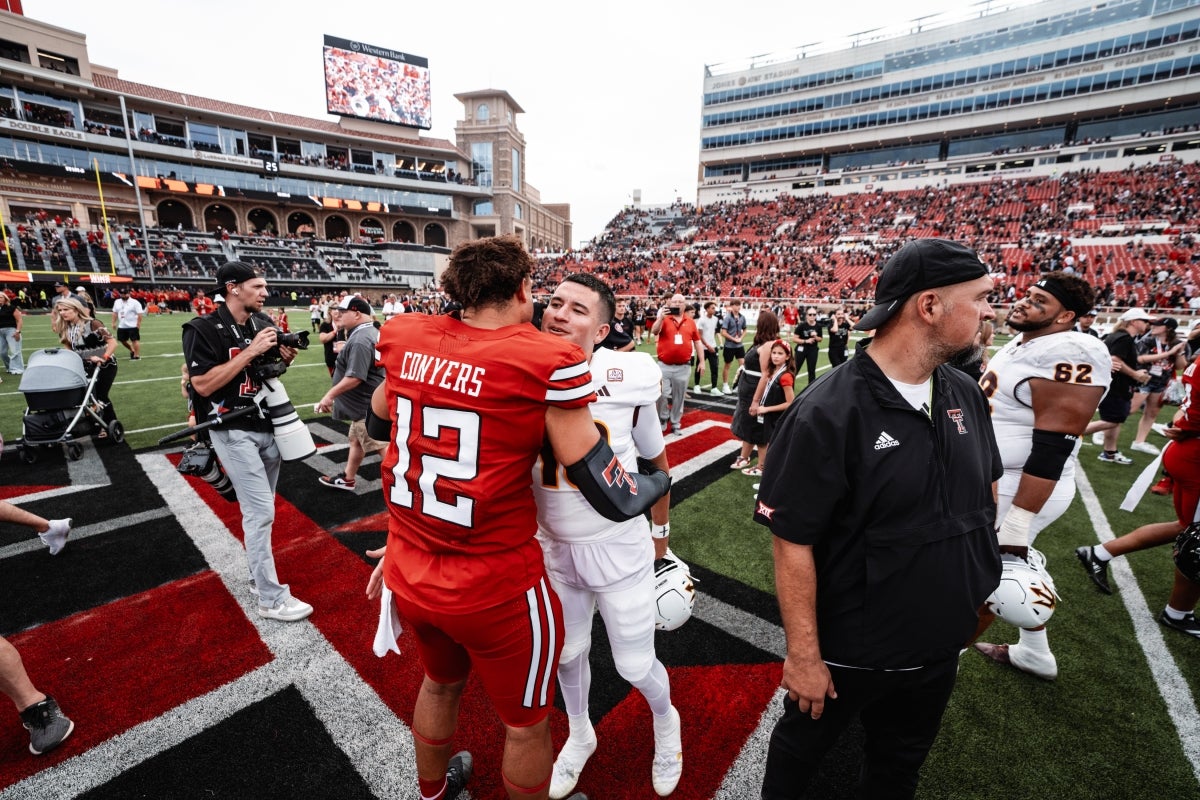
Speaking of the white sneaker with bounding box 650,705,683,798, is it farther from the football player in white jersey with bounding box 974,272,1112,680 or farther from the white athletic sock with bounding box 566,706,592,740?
the football player in white jersey with bounding box 974,272,1112,680

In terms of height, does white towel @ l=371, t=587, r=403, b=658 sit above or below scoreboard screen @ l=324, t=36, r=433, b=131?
below

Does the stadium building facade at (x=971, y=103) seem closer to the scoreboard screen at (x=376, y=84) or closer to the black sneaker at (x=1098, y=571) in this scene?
the scoreboard screen at (x=376, y=84)

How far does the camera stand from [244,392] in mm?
3312

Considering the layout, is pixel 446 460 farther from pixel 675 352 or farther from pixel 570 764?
pixel 675 352

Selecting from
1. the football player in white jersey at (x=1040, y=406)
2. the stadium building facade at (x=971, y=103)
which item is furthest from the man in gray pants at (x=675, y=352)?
the stadium building facade at (x=971, y=103)

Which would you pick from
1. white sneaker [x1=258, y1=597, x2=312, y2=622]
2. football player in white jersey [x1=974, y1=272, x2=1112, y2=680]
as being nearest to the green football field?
football player in white jersey [x1=974, y1=272, x2=1112, y2=680]

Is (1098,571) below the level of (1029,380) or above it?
below

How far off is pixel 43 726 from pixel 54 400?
5.76 metres

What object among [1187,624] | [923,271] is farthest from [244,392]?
[1187,624]

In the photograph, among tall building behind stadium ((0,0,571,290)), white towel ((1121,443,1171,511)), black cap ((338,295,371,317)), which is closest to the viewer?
white towel ((1121,443,1171,511))

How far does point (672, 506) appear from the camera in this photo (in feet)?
18.0

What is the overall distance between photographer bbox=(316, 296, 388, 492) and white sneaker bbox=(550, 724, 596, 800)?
2.95 meters

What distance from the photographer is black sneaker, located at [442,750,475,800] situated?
234 centimetres

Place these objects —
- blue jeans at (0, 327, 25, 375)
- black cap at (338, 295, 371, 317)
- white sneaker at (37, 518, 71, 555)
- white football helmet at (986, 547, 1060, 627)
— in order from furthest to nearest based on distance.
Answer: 1. blue jeans at (0, 327, 25, 375)
2. black cap at (338, 295, 371, 317)
3. white sneaker at (37, 518, 71, 555)
4. white football helmet at (986, 547, 1060, 627)
